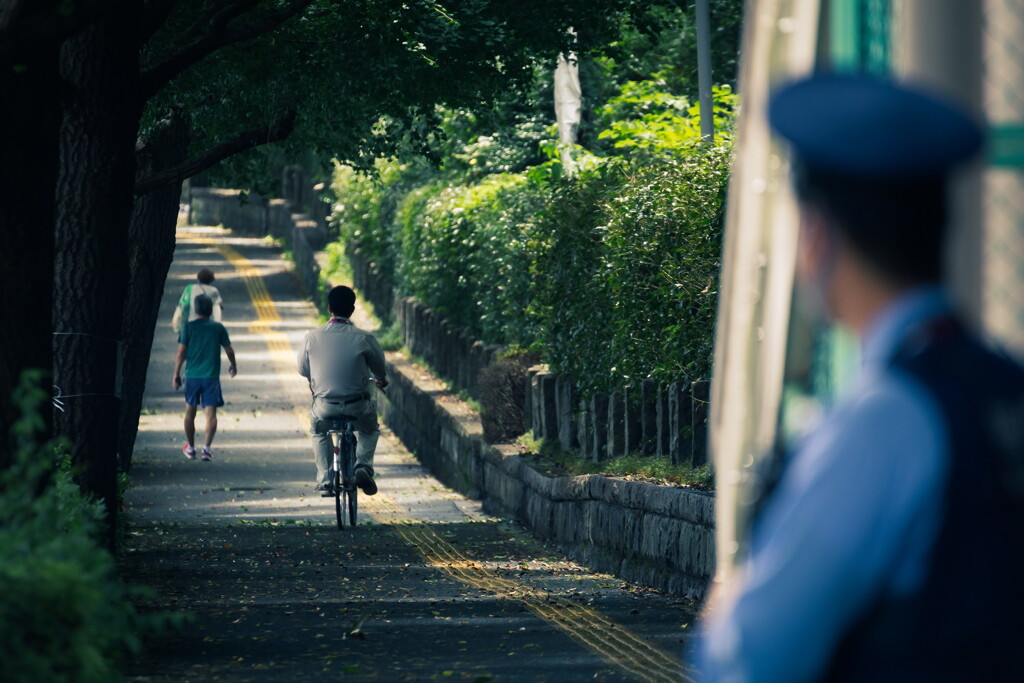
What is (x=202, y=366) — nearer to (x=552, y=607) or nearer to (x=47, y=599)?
(x=552, y=607)

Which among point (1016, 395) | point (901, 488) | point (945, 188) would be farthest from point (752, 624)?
point (945, 188)

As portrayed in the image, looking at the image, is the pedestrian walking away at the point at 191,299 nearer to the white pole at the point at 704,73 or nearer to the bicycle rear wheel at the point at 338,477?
the bicycle rear wheel at the point at 338,477

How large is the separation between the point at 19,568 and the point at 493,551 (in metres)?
9.63

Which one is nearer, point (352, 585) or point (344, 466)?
point (352, 585)

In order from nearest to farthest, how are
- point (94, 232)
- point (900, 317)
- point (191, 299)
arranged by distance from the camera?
point (900, 317) < point (94, 232) < point (191, 299)

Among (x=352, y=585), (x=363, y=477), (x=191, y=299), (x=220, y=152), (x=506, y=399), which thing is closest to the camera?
(x=352, y=585)

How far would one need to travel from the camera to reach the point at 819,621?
2.06m

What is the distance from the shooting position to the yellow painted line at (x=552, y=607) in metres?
7.71

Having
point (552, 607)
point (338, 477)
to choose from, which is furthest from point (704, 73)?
point (552, 607)

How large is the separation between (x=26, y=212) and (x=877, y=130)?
5520mm

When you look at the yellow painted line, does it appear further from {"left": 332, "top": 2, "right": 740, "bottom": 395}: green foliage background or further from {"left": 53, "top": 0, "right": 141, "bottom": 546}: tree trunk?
{"left": 53, "top": 0, "right": 141, "bottom": 546}: tree trunk

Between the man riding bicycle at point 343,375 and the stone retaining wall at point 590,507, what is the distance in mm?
1349

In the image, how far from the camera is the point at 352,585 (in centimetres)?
1084

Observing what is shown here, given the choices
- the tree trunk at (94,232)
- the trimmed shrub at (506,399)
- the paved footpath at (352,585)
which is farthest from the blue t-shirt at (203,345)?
the tree trunk at (94,232)
